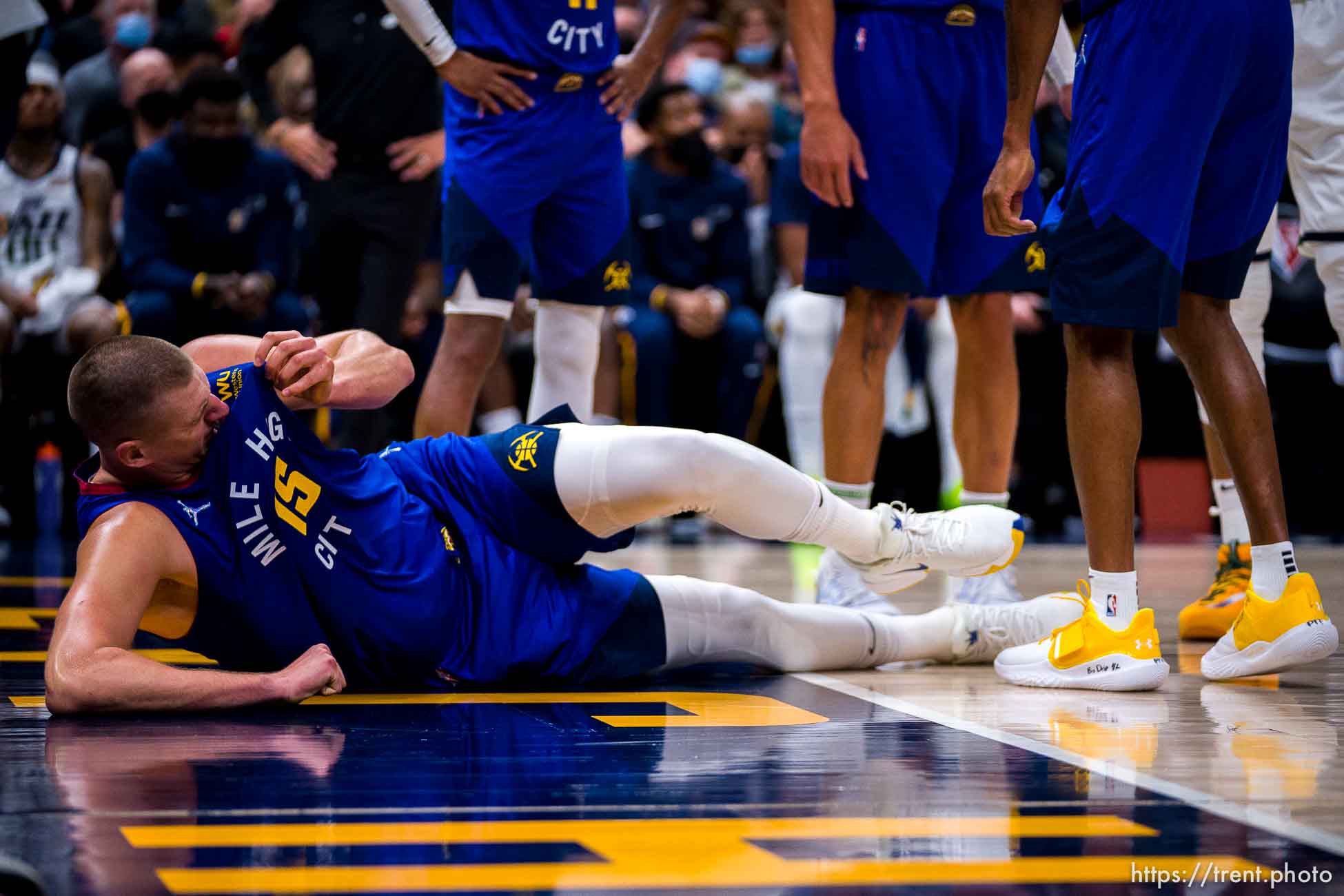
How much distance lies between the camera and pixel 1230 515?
12.8 ft

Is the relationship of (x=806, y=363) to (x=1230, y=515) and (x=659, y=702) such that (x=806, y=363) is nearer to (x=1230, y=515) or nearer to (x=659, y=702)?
(x=1230, y=515)

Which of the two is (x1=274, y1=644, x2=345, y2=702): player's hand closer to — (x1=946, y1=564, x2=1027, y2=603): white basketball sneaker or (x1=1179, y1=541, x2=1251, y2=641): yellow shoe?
(x1=946, y1=564, x2=1027, y2=603): white basketball sneaker

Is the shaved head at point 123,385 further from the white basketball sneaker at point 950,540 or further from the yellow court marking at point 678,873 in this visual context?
the white basketball sneaker at point 950,540

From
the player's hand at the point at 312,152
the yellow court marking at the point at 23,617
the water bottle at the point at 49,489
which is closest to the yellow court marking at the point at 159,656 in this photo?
the yellow court marking at the point at 23,617

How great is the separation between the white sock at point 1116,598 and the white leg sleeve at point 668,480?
561 millimetres

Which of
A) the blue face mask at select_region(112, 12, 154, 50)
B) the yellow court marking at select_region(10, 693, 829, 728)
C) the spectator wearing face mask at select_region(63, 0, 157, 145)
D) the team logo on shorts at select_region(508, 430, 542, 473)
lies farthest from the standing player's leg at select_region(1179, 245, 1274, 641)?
the blue face mask at select_region(112, 12, 154, 50)

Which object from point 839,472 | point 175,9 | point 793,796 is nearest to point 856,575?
point 839,472

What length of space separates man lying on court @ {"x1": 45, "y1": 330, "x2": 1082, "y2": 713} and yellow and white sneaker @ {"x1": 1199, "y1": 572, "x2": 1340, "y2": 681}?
46 cm

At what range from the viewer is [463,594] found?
115 inches

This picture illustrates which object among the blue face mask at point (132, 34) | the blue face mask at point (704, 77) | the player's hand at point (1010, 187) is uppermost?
the blue face mask at point (132, 34)

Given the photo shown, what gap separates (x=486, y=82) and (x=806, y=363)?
3.23m

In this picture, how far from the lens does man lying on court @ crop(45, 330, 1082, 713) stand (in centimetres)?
257

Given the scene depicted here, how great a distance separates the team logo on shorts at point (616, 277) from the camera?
449cm

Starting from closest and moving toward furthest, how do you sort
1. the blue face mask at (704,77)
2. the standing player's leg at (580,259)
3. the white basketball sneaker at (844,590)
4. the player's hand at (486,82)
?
1. the white basketball sneaker at (844,590)
2. the player's hand at (486,82)
3. the standing player's leg at (580,259)
4. the blue face mask at (704,77)
